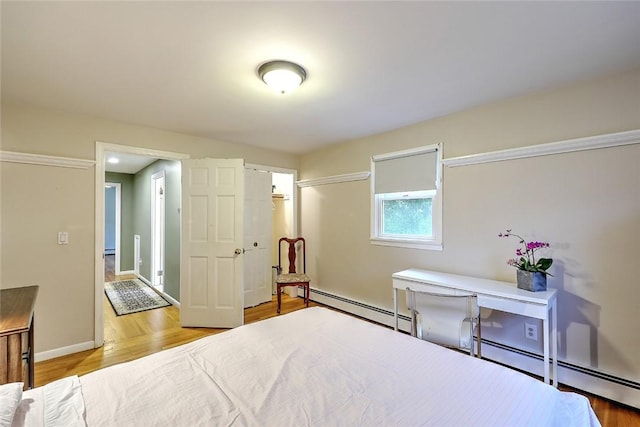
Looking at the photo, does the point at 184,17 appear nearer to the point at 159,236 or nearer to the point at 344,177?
the point at 344,177

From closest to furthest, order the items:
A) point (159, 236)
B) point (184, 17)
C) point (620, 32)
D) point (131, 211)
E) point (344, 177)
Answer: point (184, 17), point (620, 32), point (344, 177), point (159, 236), point (131, 211)

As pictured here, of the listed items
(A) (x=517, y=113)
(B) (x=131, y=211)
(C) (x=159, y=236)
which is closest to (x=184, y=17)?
(A) (x=517, y=113)

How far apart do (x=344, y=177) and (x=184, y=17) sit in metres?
2.62

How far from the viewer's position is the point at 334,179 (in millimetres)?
3930

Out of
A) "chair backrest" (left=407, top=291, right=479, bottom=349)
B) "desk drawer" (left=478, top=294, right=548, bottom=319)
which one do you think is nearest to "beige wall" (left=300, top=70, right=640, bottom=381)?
"desk drawer" (left=478, top=294, right=548, bottom=319)

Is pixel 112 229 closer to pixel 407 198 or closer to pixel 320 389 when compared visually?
→ pixel 407 198

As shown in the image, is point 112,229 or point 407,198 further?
point 112,229

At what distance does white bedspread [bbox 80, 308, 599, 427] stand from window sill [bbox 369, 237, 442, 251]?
155 centimetres

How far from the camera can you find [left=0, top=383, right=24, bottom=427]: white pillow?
2.65 ft

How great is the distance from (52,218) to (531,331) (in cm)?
425

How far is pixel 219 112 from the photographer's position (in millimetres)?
2721

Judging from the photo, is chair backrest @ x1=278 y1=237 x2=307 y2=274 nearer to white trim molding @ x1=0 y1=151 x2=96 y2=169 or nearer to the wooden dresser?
white trim molding @ x1=0 y1=151 x2=96 y2=169

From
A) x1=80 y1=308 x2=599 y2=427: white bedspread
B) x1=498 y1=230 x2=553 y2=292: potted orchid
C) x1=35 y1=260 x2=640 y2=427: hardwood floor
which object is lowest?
x1=35 y1=260 x2=640 y2=427: hardwood floor

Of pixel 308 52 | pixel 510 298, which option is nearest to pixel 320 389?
pixel 510 298
